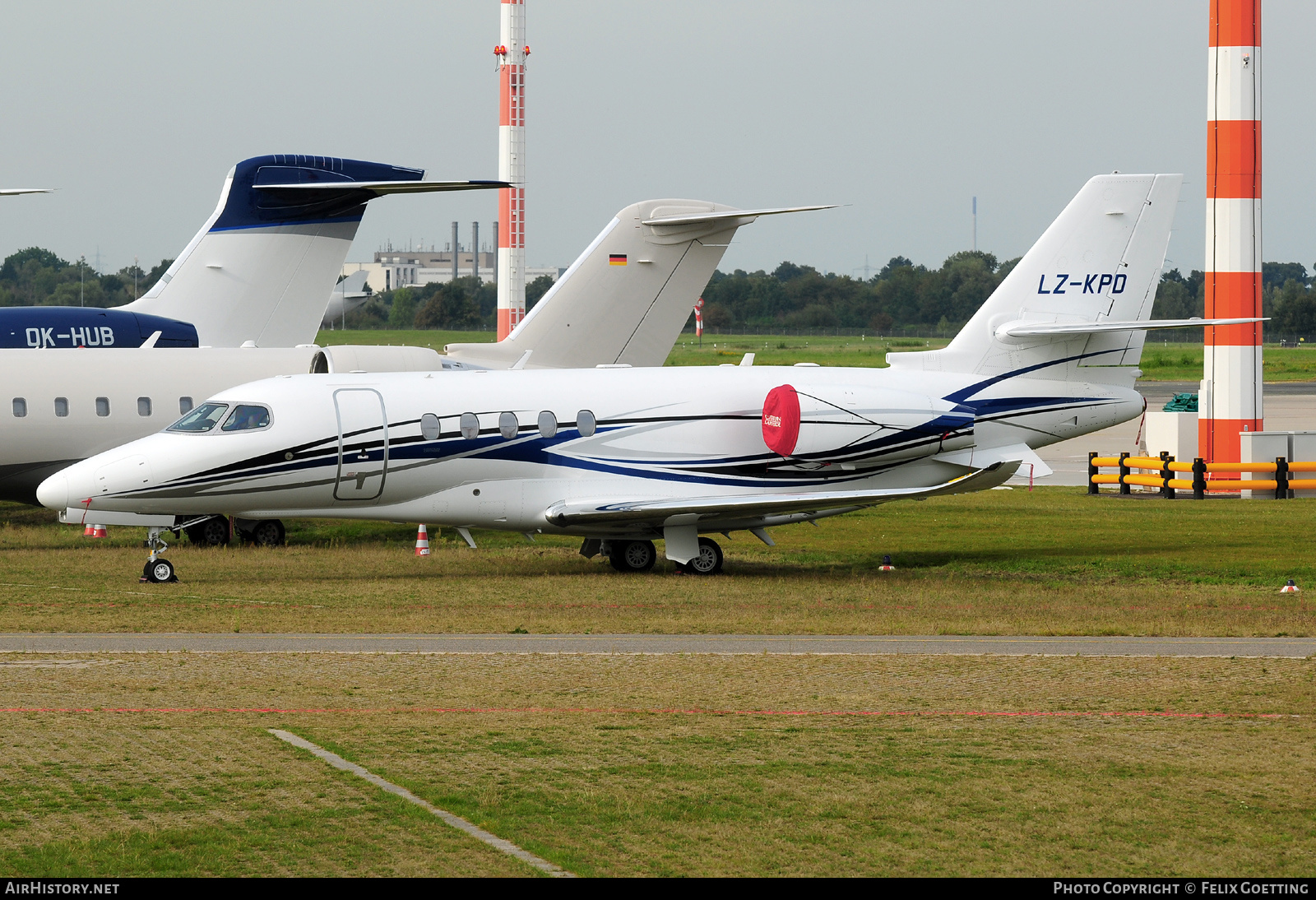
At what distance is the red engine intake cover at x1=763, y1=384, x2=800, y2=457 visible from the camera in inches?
1017

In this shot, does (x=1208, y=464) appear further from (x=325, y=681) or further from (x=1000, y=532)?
(x=325, y=681)

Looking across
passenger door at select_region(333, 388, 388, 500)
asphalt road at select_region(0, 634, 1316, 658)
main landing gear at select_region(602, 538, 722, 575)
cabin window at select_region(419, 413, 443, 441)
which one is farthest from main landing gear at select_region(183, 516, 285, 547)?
asphalt road at select_region(0, 634, 1316, 658)

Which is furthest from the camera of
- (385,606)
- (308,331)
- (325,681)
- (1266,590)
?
(308,331)

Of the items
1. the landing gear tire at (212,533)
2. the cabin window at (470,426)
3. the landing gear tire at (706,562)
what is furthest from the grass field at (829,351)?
the cabin window at (470,426)

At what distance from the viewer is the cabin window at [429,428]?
25.0 metres

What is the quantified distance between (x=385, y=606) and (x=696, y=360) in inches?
3414

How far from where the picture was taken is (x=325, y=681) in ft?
52.0

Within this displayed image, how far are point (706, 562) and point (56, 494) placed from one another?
9964mm

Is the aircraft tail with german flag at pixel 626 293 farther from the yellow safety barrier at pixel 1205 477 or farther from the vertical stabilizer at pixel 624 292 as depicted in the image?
the yellow safety barrier at pixel 1205 477

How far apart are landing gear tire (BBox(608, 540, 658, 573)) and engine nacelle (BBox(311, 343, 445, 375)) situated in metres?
4.81

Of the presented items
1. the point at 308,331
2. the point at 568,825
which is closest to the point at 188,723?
the point at 568,825

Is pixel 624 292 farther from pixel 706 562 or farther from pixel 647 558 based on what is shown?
pixel 706 562

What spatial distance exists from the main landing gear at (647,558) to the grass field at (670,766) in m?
8.91
